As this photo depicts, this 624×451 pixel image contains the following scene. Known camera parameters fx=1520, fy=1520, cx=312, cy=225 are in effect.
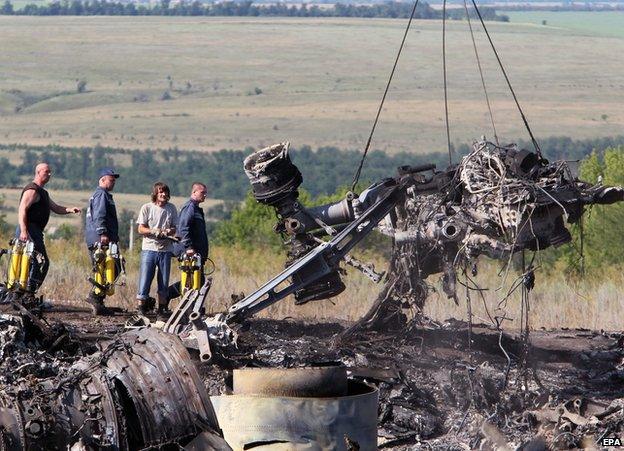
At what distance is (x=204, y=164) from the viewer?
4311 inches

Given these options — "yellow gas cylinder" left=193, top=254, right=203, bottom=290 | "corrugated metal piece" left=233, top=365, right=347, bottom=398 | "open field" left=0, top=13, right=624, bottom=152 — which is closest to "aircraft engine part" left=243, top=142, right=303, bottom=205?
"yellow gas cylinder" left=193, top=254, right=203, bottom=290

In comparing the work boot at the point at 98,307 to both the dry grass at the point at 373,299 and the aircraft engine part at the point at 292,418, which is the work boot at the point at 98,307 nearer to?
the dry grass at the point at 373,299

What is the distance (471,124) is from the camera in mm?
123938

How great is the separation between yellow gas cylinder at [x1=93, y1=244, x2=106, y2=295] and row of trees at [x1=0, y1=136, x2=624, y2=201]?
68.0 metres

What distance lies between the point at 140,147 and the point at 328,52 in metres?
61.2

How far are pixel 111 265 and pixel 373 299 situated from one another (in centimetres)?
567

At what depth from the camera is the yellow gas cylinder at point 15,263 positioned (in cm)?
1811

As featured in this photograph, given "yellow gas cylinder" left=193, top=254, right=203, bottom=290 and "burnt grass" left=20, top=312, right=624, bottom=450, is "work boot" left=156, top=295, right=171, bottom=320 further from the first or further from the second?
"burnt grass" left=20, top=312, right=624, bottom=450

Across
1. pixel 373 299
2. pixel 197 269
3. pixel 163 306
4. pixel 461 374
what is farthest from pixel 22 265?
pixel 373 299

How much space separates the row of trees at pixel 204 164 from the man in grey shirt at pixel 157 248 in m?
67.9

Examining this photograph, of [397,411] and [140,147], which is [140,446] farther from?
[140,147]

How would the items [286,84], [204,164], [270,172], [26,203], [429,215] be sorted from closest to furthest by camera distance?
[270,172] → [429,215] → [26,203] → [204,164] → [286,84]

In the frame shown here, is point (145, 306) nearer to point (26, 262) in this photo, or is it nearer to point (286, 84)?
point (26, 262)

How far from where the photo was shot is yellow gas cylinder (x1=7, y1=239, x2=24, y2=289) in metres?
18.1
